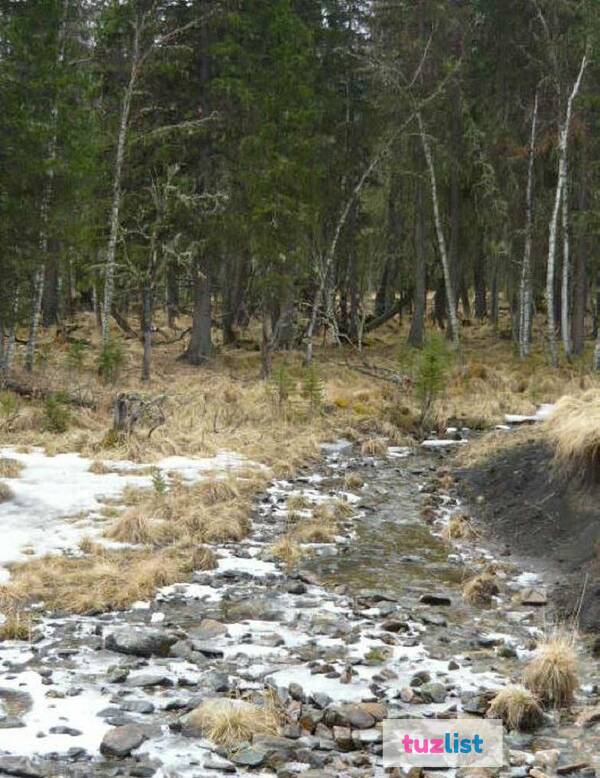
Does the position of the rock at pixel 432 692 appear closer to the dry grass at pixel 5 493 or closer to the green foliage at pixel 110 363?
the dry grass at pixel 5 493

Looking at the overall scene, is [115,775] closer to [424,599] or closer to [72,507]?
[424,599]

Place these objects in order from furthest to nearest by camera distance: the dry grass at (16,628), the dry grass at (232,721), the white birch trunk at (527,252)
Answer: the white birch trunk at (527,252) → the dry grass at (16,628) → the dry grass at (232,721)

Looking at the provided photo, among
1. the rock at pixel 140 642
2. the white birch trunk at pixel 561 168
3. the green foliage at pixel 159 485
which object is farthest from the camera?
the white birch trunk at pixel 561 168

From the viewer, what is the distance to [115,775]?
470 cm

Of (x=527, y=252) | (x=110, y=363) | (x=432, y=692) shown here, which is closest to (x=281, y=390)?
(x=110, y=363)

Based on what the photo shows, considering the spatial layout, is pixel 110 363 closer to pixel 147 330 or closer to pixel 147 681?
pixel 147 330

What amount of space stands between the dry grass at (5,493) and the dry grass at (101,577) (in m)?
2.26

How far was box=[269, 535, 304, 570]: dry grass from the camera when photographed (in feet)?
30.4

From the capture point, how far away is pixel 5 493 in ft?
34.9

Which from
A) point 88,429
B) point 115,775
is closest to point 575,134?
point 88,429

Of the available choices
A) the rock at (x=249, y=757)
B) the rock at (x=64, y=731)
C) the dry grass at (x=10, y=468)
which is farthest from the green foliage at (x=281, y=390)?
the rock at (x=249, y=757)

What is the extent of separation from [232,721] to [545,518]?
252 inches

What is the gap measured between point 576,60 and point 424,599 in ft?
68.5

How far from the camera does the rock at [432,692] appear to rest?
5.80 metres
